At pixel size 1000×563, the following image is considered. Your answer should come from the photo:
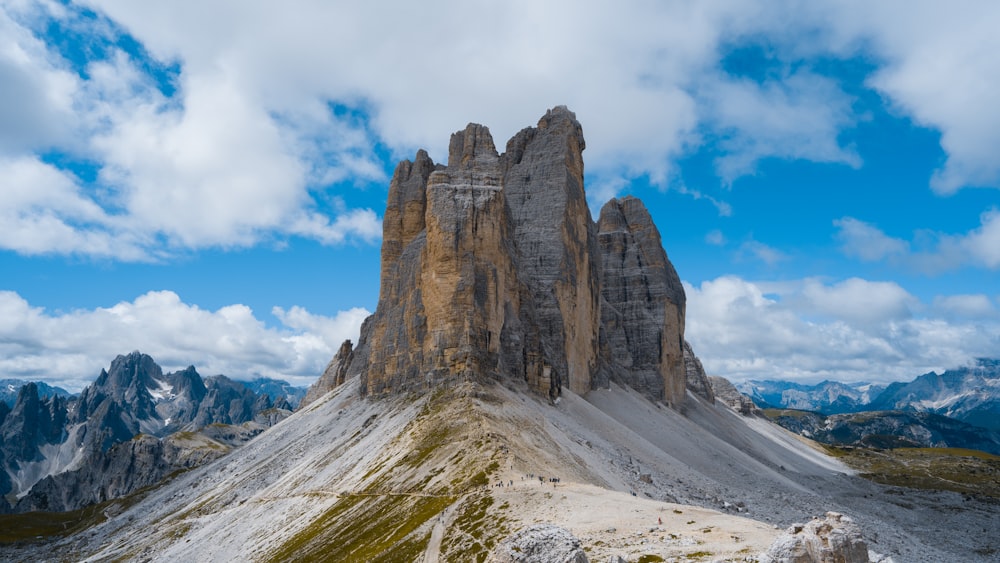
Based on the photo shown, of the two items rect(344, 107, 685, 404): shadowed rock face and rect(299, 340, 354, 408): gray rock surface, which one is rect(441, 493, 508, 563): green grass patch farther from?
rect(299, 340, 354, 408): gray rock surface

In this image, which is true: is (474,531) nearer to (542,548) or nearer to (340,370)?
(542,548)

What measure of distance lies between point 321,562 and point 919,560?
58.3 meters

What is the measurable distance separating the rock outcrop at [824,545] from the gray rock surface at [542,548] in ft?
26.2

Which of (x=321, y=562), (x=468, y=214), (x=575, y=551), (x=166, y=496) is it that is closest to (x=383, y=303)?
(x=468, y=214)

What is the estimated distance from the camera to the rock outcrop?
25.3m

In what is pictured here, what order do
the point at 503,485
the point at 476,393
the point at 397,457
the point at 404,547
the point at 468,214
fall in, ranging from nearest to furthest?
the point at 404,547
the point at 503,485
the point at 397,457
the point at 476,393
the point at 468,214

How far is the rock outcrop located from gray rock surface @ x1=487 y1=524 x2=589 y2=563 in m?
7.98

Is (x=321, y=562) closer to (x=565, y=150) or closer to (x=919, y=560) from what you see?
(x=919, y=560)

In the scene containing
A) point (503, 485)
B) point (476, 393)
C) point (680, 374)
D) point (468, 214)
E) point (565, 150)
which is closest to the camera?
point (503, 485)

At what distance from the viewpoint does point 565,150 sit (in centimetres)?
14900

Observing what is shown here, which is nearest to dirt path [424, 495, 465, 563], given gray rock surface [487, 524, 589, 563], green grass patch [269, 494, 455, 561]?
green grass patch [269, 494, 455, 561]

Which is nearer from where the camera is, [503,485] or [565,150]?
[503,485]

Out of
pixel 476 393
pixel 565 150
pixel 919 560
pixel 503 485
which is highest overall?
pixel 565 150

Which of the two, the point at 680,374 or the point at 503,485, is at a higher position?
the point at 680,374
